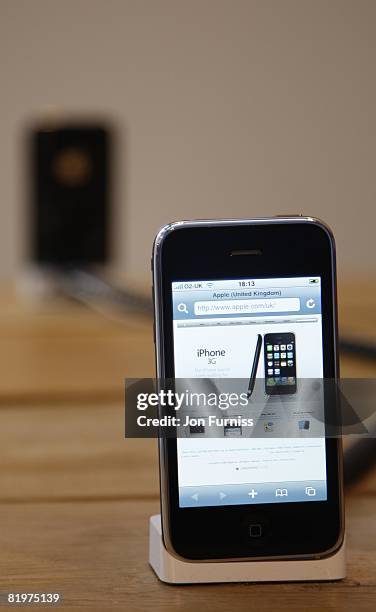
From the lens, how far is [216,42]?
3.32 metres

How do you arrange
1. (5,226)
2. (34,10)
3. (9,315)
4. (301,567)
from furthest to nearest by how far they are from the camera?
(5,226) < (34,10) < (9,315) < (301,567)

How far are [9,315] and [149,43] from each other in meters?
2.19

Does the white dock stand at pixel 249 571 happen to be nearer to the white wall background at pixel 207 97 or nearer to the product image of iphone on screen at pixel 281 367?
the product image of iphone on screen at pixel 281 367

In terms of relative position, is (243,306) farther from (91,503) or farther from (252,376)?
(91,503)

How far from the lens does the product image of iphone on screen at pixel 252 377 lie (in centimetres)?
40

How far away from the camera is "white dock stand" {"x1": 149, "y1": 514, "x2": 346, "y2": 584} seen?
0.39 meters

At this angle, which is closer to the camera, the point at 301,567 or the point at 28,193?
the point at 301,567

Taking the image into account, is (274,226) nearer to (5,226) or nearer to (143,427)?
(143,427)

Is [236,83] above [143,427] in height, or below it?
above

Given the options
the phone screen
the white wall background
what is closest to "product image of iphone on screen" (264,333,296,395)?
the phone screen

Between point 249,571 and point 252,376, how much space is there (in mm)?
80

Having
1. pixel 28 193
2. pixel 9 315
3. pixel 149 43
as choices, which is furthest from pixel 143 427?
pixel 149 43

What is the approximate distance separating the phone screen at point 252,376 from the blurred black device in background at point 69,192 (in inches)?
44.2

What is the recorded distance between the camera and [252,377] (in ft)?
1.33
